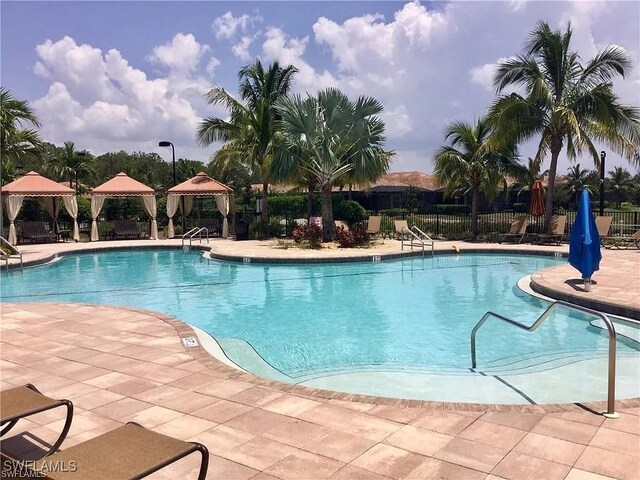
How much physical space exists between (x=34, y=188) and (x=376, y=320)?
17896 mm

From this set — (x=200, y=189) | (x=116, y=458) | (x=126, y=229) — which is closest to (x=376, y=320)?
(x=116, y=458)

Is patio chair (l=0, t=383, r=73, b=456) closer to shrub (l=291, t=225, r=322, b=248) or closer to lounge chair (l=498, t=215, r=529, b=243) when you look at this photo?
shrub (l=291, t=225, r=322, b=248)

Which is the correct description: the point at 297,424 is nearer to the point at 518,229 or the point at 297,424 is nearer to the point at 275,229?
the point at 518,229

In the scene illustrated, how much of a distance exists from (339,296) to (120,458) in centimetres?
915

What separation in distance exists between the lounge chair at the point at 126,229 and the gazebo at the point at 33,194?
1998 mm

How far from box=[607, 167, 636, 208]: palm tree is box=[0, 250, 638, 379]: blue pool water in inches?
1679

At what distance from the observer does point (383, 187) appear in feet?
125

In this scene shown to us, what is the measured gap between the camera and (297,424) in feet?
13.7

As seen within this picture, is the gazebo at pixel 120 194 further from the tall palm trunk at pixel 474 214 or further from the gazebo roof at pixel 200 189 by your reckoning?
the tall palm trunk at pixel 474 214

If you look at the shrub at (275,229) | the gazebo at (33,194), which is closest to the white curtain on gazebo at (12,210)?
the gazebo at (33,194)

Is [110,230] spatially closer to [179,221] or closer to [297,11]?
[179,221]

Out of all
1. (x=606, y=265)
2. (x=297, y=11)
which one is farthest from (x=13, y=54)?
(x=606, y=265)

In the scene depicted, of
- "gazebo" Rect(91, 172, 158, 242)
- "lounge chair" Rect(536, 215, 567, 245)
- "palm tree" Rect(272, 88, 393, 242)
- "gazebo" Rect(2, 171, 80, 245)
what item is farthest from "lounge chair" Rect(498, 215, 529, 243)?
"gazebo" Rect(2, 171, 80, 245)

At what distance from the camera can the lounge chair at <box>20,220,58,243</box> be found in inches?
→ 872
